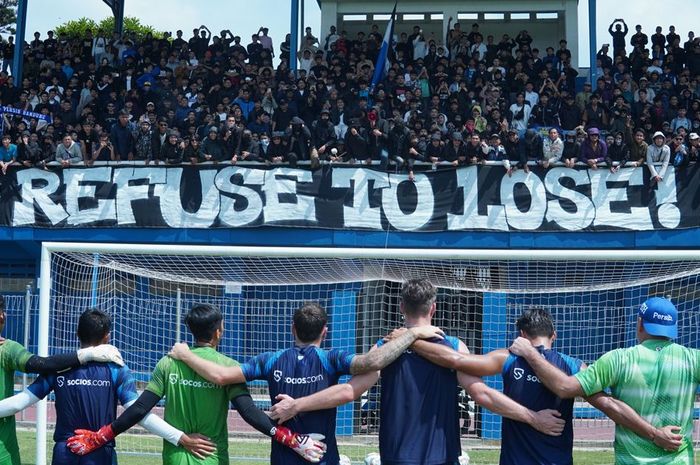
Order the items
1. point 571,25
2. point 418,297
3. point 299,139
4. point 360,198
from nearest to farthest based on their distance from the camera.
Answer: point 418,297
point 360,198
point 299,139
point 571,25

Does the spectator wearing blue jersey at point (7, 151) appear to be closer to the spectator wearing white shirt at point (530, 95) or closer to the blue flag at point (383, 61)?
the blue flag at point (383, 61)

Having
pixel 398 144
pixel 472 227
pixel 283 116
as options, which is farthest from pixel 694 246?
pixel 283 116

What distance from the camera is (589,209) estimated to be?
16375 mm

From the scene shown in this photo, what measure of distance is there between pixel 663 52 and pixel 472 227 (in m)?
9.04

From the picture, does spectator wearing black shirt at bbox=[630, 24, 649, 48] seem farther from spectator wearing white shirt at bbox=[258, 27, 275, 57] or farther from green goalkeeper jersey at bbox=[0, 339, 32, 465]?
green goalkeeper jersey at bbox=[0, 339, 32, 465]

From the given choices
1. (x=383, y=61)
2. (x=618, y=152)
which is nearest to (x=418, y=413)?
(x=618, y=152)

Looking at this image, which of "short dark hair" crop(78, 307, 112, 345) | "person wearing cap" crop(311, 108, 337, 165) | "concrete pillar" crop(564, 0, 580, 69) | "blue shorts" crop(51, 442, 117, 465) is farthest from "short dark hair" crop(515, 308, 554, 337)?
"concrete pillar" crop(564, 0, 580, 69)

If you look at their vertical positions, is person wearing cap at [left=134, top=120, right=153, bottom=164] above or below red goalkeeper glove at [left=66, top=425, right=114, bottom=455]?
above

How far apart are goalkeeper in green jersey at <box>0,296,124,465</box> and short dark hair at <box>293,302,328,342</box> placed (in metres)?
1.22

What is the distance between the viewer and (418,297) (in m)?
5.60

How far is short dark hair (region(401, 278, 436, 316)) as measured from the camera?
5.60 m

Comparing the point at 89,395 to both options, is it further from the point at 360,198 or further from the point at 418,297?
the point at 360,198

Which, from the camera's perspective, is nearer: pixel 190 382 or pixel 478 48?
pixel 190 382

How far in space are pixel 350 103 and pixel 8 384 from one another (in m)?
14.1
